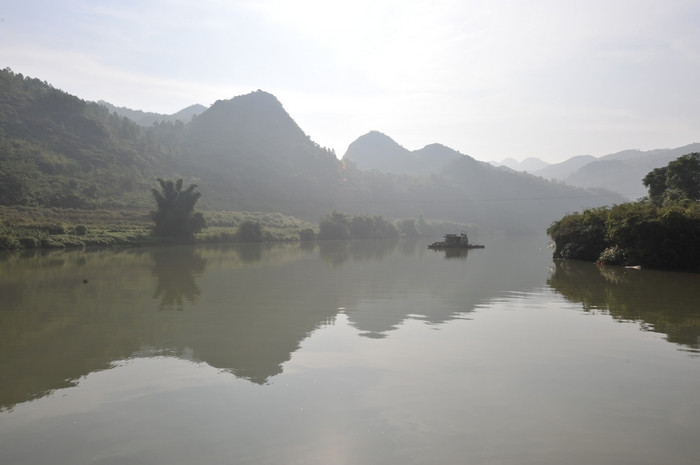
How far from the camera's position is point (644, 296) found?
72.4ft

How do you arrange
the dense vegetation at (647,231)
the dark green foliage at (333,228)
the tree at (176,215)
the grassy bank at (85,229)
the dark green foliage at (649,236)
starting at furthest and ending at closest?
1. the dark green foliage at (333,228)
2. the tree at (176,215)
3. the grassy bank at (85,229)
4. the dense vegetation at (647,231)
5. the dark green foliage at (649,236)

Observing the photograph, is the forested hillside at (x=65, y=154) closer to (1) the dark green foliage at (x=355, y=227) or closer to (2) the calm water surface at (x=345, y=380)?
(1) the dark green foliage at (x=355, y=227)

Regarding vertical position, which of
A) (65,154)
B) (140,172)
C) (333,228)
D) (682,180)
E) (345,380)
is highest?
(65,154)

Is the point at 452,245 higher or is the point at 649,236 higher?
the point at 649,236

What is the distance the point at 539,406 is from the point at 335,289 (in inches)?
667

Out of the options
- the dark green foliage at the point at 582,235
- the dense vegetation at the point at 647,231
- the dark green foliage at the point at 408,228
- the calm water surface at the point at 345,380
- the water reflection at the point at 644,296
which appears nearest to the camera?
the calm water surface at the point at 345,380

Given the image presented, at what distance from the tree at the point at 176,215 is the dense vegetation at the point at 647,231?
5253cm

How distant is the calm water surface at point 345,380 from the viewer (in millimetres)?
6867

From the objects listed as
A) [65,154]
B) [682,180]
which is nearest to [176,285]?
[682,180]

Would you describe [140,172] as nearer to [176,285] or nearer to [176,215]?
[176,215]

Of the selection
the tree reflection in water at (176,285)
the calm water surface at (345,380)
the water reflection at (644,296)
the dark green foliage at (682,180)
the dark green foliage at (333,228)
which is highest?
the dark green foliage at (682,180)

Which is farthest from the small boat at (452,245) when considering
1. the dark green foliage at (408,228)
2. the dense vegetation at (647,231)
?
the dark green foliage at (408,228)

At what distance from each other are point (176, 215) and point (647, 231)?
6189cm

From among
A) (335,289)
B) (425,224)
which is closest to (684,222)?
(335,289)
